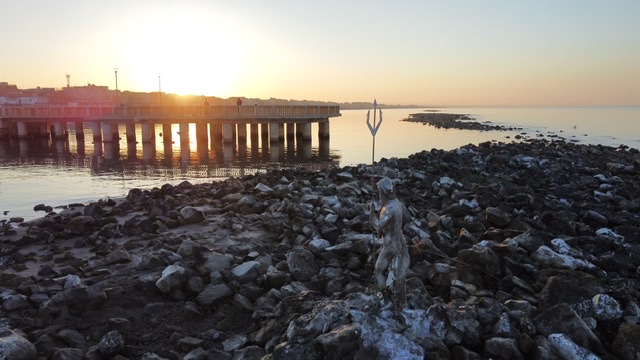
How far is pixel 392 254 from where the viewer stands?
585 centimetres

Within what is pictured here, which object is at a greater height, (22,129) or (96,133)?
(22,129)

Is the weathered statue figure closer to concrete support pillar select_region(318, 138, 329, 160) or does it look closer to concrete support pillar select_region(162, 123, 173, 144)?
concrete support pillar select_region(318, 138, 329, 160)

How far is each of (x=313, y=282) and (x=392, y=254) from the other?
2272 mm

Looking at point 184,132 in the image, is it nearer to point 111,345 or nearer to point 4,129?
point 4,129

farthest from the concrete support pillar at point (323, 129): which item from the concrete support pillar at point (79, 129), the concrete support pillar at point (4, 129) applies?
the concrete support pillar at point (4, 129)

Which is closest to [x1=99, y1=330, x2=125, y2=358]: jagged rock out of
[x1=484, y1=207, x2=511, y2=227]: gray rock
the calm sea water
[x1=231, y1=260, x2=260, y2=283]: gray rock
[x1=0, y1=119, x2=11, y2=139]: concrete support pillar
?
[x1=231, y1=260, x2=260, y2=283]: gray rock

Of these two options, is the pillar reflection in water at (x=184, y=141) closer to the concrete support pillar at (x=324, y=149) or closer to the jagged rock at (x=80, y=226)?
the concrete support pillar at (x=324, y=149)

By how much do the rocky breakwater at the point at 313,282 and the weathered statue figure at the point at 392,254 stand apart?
0.71 feet

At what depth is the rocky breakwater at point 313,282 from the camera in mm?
5656

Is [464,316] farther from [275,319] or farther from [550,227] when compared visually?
[550,227]

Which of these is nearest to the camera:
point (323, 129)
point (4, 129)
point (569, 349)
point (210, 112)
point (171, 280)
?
point (569, 349)

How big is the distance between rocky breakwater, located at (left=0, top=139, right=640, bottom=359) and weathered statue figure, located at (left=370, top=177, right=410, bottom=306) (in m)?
0.22

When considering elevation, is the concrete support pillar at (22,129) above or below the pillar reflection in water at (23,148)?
above

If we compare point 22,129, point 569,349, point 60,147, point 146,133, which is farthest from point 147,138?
point 569,349
